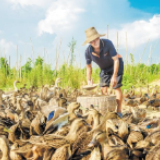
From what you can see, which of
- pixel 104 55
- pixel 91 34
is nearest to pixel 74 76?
pixel 104 55

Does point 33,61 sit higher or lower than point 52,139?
higher

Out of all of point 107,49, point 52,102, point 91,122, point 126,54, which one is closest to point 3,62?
point 126,54

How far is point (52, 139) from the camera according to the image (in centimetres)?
144

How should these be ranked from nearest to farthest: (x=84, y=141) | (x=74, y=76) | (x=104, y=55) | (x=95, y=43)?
(x=84, y=141) → (x=95, y=43) → (x=104, y=55) → (x=74, y=76)

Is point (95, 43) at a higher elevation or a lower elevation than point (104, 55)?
higher

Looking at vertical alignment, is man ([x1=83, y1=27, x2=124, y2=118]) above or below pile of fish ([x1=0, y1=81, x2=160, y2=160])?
above

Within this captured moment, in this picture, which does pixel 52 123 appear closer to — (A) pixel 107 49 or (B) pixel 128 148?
(B) pixel 128 148

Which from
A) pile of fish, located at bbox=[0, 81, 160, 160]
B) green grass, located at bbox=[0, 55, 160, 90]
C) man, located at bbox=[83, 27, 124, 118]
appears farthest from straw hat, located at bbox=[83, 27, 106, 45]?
green grass, located at bbox=[0, 55, 160, 90]

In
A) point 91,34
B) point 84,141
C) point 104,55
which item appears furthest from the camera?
point 104,55

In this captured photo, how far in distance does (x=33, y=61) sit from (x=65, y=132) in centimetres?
1162

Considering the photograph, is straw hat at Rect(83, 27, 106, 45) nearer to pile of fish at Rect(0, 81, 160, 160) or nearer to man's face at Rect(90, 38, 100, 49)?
man's face at Rect(90, 38, 100, 49)

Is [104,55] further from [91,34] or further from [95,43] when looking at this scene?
[91,34]

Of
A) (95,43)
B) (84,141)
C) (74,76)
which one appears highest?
(95,43)

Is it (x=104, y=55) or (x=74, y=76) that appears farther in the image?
(x=74, y=76)
